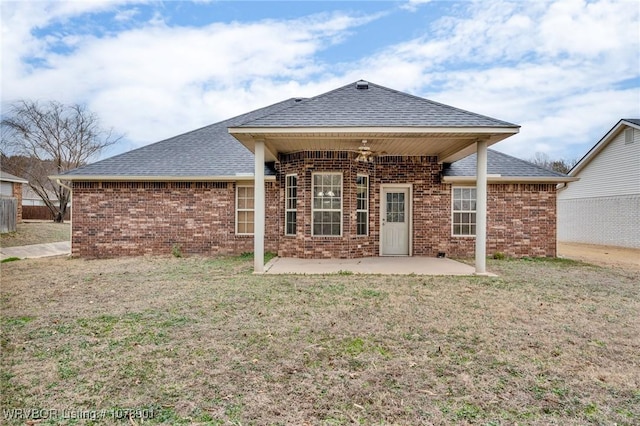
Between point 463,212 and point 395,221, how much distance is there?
2215 millimetres

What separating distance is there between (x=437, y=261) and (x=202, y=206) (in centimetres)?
723

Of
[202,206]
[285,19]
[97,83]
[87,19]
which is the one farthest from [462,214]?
[97,83]

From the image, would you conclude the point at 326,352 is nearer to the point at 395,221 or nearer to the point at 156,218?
the point at 395,221

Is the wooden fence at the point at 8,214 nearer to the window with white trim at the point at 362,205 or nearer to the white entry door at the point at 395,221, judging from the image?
the window with white trim at the point at 362,205

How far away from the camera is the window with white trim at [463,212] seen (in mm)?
11383

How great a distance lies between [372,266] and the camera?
29.0ft

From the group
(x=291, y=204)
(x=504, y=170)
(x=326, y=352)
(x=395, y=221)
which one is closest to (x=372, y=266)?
(x=395, y=221)

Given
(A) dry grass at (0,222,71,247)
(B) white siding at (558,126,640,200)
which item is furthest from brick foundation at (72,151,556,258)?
(B) white siding at (558,126,640,200)

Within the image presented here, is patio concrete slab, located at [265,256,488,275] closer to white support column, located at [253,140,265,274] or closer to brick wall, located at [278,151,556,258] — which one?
white support column, located at [253,140,265,274]

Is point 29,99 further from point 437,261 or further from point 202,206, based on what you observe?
point 437,261

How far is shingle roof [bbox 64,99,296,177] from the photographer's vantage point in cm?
1127

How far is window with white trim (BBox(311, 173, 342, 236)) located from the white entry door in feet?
5.69

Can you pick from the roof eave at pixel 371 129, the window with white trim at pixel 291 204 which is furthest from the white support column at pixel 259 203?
the window with white trim at pixel 291 204

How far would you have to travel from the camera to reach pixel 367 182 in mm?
10664
